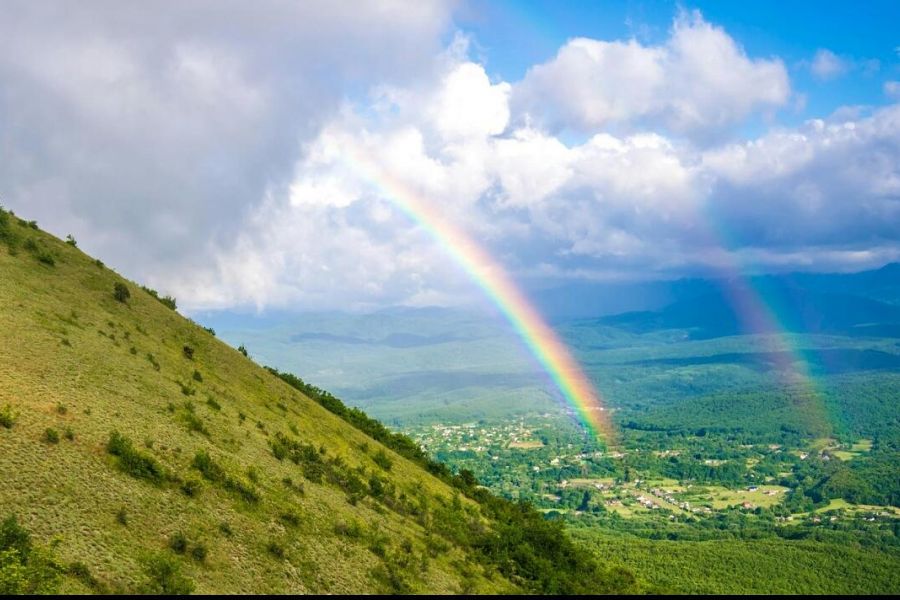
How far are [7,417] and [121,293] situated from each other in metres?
23.6

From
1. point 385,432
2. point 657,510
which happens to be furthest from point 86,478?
point 657,510

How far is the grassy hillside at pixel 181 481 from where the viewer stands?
20984 millimetres

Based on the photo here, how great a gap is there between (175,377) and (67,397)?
9.78m

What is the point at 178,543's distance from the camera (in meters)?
22.3

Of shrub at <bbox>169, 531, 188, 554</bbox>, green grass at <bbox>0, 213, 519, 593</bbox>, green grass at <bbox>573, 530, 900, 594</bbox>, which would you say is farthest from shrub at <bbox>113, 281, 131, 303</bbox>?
green grass at <bbox>573, 530, 900, 594</bbox>

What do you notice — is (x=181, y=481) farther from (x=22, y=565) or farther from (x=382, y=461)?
(x=382, y=461)

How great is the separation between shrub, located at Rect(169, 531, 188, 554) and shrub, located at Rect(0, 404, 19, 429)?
7.40 meters

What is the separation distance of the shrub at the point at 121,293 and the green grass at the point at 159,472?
0.30m

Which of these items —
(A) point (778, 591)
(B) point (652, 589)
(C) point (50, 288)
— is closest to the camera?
(C) point (50, 288)

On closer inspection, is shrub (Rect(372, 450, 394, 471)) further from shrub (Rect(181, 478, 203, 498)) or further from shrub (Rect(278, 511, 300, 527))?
shrub (Rect(181, 478, 203, 498))

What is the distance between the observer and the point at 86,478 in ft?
74.9

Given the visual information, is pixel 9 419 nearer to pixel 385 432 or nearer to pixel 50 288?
pixel 50 288

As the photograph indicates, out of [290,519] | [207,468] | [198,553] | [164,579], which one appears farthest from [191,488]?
[164,579]

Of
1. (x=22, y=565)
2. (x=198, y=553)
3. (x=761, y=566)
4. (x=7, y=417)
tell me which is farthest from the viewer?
(x=761, y=566)
